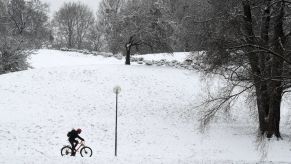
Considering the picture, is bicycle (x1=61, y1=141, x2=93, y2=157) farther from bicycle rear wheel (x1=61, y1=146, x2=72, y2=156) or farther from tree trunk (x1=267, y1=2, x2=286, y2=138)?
tree trunk (x1=267, y1=2, x2=286, y2=138)

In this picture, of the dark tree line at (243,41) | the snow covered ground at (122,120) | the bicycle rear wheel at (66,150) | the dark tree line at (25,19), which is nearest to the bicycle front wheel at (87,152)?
the snow covered ground at (122,120)

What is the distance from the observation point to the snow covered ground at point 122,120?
19609mm

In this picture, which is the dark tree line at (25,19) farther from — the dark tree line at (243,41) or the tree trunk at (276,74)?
the tree trunk at (276,74)

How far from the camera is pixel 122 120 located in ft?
80.8

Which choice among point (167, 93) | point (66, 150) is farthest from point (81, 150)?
point (167, 93)

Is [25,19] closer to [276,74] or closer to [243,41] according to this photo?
[243,41]

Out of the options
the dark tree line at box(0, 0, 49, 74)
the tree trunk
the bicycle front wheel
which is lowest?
the bicycle front wheel

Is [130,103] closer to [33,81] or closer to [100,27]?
[33,81]

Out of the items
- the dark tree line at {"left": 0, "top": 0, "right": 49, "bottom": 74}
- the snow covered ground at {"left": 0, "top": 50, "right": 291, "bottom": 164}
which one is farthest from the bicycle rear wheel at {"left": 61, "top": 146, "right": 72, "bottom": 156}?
the dark tree line at {"left": 0, "top": 0, "right": 49, "bottom": 74}

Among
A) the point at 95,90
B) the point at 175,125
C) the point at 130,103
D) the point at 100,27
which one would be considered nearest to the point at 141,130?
the point at 175,125

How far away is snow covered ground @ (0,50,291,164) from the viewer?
19.6 meters

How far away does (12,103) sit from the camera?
25188mm

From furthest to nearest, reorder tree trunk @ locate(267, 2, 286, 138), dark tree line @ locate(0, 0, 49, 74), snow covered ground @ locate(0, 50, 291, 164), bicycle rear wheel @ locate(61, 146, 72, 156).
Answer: dark tree line @ locate(0, 0, 49, 74) < snow covered ground @ locate(0, 50, 291, 164) < bicycle rear wheel @ locate(61, 146, 72, 156) < tree trunk @ locate(267, 2, 286, 138)

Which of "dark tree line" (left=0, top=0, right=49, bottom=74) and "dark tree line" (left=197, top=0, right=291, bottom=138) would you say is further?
"dark tree line" (left=0, top=0, right=49, bottom=74)
